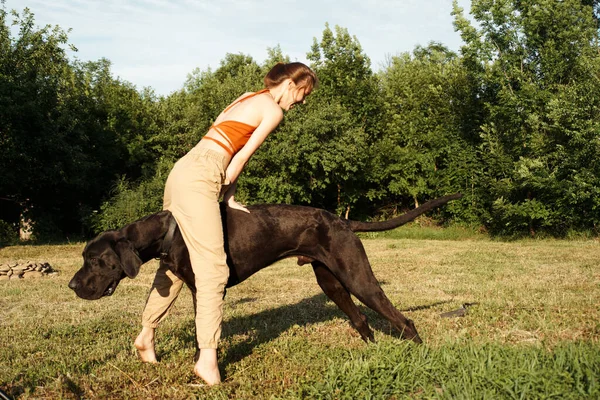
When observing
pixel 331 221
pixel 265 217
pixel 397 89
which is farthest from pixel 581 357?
pixel 397 89

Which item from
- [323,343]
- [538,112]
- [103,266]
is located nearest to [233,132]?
[103,266]

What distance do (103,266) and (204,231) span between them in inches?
31.4

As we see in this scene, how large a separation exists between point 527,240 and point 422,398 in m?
14.9

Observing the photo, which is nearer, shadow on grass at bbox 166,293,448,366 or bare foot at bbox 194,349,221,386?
bare foot at bbox 194,349,221,386

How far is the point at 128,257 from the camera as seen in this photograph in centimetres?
349

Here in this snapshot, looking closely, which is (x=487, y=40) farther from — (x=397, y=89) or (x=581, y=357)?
(x=581, y=357)

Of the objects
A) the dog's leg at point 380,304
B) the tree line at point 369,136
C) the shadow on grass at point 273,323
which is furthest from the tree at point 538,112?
the dog's leg at point 380,304

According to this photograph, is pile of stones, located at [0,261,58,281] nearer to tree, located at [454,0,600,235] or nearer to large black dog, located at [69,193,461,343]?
large black dog, located at [69,193,461,343]

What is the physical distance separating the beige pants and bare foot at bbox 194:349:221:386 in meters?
0.05

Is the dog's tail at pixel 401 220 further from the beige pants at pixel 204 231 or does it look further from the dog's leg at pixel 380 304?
the beige pants at pixel 204 231

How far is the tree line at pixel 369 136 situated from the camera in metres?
Result: 16.2

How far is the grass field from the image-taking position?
9.55ft

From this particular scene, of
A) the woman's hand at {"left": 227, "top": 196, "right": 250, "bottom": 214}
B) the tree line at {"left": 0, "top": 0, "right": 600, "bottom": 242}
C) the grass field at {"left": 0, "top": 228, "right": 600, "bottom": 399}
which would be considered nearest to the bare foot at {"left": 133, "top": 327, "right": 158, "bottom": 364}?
the grass field at {"left": 0, "top": 228, "right": 600, "bottom": 399}

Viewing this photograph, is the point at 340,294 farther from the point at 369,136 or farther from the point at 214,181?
the point at 369,136
